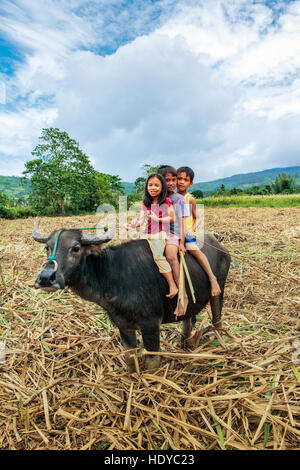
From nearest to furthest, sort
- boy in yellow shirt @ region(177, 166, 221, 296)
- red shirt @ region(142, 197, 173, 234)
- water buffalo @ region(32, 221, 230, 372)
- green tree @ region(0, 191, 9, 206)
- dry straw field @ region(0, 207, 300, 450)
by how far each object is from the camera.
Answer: dry straw field @ region(0, 207, 300, 450)
water buffalo @ region(32, 221, 230, 372)
red shirt @ region(142, 197, 173, 234)
boy in yellow shirt @ region(177, 166, 221, 296)
green tree @ region(0, 191, 9, 206)

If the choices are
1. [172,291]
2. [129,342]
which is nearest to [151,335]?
[129,342]

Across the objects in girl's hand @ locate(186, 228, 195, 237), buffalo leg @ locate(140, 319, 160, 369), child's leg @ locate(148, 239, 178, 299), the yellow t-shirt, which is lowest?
buffalo leg @ locate(140, 319, 160, 369)

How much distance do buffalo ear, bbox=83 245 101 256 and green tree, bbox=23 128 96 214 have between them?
26143mm

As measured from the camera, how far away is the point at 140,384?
250 centimetres

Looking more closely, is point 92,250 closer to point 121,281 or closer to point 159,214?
point 121,281

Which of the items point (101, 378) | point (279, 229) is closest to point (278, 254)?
point (279, 229)

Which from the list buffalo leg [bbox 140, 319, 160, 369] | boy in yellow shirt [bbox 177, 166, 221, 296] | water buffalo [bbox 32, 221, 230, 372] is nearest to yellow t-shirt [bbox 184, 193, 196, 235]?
boy in yellow shirt [bbox 177, 166, 221, 296]

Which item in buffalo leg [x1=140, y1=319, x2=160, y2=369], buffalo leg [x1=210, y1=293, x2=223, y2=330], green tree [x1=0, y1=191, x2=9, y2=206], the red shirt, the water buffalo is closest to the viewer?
the water buffalo

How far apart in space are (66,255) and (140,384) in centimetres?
142

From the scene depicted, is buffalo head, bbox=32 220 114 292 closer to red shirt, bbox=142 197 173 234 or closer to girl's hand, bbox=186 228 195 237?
red shirt, bbox=142 197 173 234

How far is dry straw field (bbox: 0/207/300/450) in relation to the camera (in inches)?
80.7

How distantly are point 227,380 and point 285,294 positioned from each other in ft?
8.58

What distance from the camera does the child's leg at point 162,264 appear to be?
2523 millimetres
